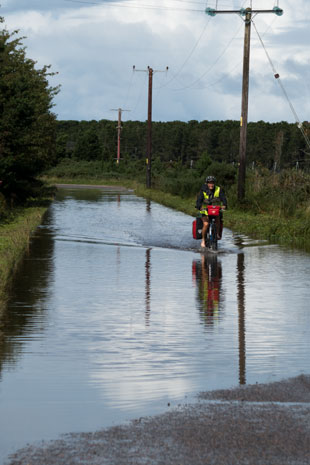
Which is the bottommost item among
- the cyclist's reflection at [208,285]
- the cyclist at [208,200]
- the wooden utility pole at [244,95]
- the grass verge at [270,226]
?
the grass verge at [270,226]

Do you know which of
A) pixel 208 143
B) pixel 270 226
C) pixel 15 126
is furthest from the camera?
pixel 208 143

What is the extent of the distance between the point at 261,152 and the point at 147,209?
12731cm

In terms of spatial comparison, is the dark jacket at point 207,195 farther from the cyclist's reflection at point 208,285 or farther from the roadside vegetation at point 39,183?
the roadside vegetation at point 39,183

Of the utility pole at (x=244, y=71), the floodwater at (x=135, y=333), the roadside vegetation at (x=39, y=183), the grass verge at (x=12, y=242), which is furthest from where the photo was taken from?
the utility pole at (x=244, y=71)

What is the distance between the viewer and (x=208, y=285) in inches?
550

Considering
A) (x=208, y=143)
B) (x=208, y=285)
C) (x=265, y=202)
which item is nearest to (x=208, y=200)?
(x=208, y=285)

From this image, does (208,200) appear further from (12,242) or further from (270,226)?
(270,226)

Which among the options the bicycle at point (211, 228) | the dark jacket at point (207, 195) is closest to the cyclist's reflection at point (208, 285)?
the bicycle at point (211, 228)

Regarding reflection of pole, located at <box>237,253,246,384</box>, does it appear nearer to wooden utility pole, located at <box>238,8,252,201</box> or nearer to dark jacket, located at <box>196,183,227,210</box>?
dark jacket, located at <box>196,183,227,210</box>

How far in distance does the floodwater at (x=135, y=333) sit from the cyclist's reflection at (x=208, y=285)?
0.06ft

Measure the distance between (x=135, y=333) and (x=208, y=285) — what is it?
4.54 metres

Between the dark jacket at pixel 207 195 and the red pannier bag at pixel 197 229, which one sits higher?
the dark jacket at pixel 207 195

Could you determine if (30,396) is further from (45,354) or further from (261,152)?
(261,152)

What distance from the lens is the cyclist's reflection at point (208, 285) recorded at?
1103 cm
